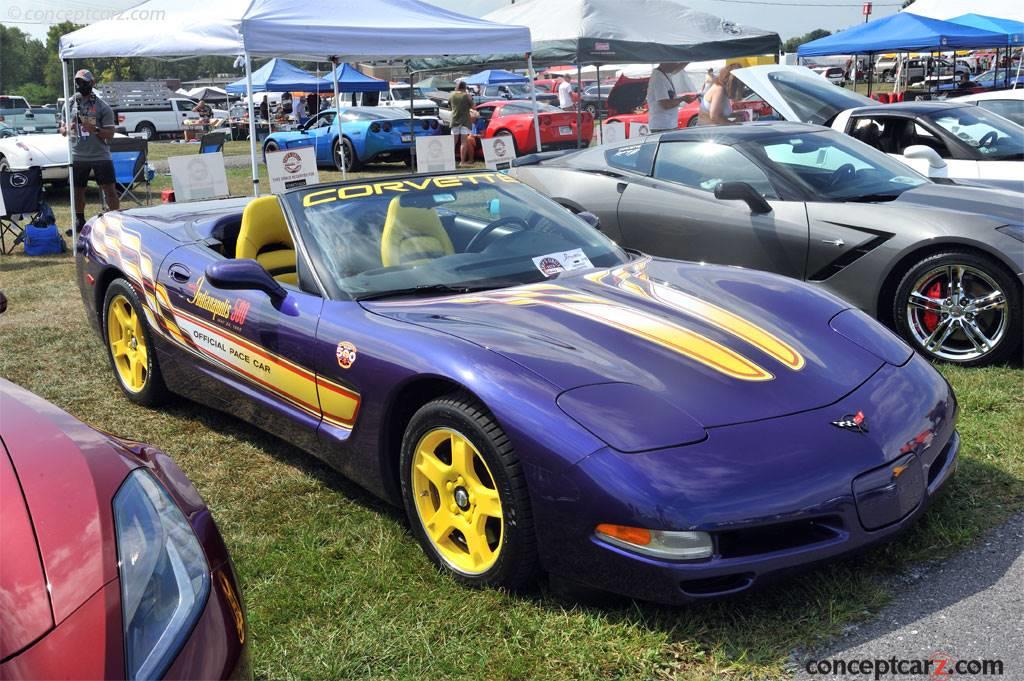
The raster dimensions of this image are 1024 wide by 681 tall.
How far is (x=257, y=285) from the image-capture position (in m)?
3.55

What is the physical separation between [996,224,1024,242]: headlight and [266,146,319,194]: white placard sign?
6592mm

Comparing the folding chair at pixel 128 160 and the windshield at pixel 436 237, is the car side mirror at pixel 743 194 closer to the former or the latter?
the windshield at pixel 436 237

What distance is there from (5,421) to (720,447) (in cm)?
169

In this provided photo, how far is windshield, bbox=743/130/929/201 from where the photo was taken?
5.64 metres

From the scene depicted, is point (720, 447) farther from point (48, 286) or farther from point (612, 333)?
point (48, 286)

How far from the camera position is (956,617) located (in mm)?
2637

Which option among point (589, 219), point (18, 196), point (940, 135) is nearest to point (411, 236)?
point (589, 219)

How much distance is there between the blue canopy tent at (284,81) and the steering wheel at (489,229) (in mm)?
27033

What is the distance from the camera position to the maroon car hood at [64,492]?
1.65m

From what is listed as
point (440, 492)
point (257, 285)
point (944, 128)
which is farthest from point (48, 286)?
point (944, 128)

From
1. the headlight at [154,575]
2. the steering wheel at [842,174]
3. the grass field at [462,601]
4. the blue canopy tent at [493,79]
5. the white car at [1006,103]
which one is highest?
the blue canopy tent at [493,79]

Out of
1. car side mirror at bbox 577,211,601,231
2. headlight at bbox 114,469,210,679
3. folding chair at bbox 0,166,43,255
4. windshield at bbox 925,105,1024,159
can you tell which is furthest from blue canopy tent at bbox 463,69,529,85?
headlight at bbox 114,469,210,679

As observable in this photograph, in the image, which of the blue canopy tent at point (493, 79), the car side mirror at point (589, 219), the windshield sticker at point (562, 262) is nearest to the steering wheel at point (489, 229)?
the windshield sticker at point (562, 262)

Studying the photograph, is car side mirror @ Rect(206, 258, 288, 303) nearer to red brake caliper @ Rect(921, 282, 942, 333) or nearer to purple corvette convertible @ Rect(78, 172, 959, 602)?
purple corvette convertible @ Rect(78, 172, 959, 602)
